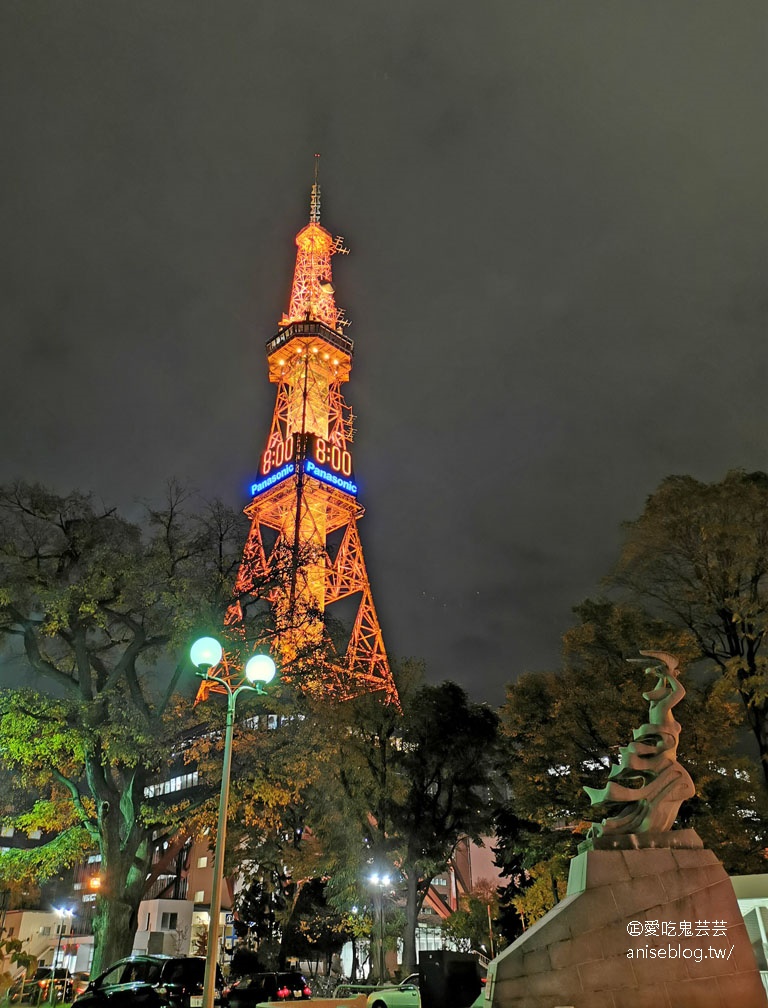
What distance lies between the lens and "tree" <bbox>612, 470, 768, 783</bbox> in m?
20.7

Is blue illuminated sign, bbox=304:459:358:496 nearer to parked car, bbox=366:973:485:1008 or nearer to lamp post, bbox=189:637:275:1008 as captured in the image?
parked car, bbox=366:973:485:1008

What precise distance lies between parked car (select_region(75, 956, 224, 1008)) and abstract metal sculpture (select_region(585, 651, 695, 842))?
351 inches

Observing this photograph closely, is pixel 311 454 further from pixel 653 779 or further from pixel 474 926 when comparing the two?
pixel 653 779

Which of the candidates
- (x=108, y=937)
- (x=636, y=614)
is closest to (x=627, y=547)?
(x=636, y=614)

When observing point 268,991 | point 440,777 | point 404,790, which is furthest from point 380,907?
point 268,991

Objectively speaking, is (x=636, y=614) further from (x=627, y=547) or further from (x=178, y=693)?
(x=178, y=693)

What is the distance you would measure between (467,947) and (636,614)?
107 feet

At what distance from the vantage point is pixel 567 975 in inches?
397

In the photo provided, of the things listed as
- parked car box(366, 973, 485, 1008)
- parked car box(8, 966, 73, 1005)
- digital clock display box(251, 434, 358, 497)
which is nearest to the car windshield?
parked car box(366, 973, 485, 1008)

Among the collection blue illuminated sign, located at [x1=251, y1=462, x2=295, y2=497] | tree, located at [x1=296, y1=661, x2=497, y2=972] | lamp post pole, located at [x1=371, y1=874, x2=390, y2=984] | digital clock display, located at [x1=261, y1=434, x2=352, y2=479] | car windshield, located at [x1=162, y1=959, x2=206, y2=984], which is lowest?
car windshield, located at [x1=162, y1=959, x2=206, y2=984]

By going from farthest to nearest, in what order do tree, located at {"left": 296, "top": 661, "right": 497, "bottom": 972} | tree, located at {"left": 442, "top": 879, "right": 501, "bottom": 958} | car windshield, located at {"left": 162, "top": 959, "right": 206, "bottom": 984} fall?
tree, located at {"left": 442, "top": 879, "right": 501, "bottom": 958}, tree, located at {"left": 296, "top": 661, "right": 497, "bottom": 972}, car windshield, located at {"left": 162, "top": 959, "right": 206, "bottom": 984}

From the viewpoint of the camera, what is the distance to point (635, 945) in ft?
34.3

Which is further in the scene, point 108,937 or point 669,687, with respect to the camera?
point 108,937

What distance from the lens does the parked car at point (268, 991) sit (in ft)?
53.4
